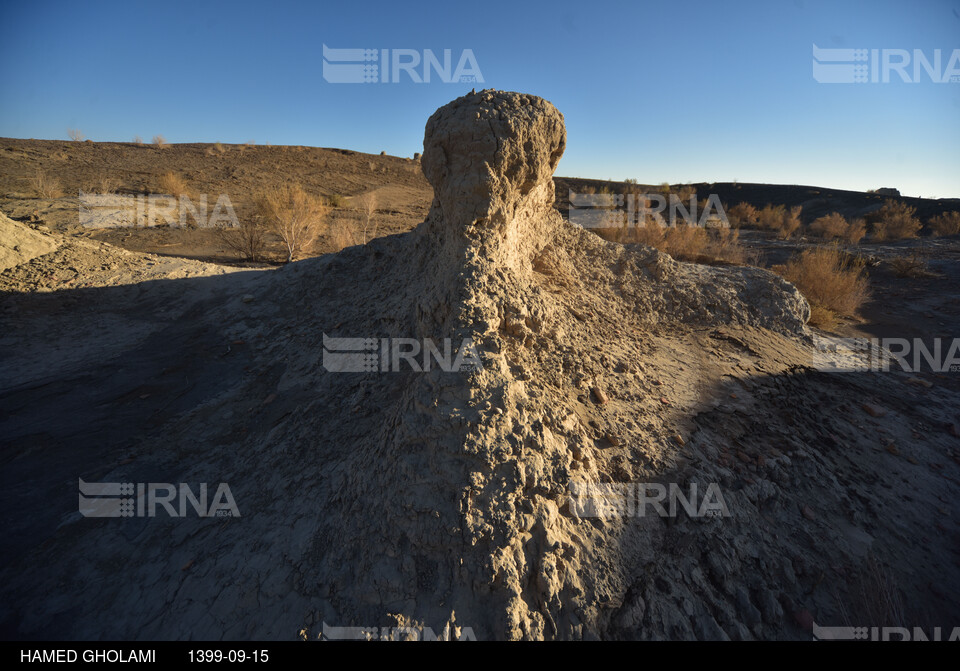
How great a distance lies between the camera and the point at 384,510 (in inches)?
76.0

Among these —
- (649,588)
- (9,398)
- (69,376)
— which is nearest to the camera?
(649,588)

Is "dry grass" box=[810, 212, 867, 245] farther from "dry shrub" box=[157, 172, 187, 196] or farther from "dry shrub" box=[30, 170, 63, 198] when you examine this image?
"dry shrub" box=[30, 170, 63, 198]

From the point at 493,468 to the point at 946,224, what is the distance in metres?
23.6

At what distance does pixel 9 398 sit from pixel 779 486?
693 centimetres

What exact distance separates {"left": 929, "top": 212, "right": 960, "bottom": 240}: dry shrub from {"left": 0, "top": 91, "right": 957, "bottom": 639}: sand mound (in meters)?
19.3

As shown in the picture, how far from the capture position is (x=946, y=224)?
49.9ft

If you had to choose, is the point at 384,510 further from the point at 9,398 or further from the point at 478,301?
the point at 9,398

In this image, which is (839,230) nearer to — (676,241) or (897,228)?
(897,228)

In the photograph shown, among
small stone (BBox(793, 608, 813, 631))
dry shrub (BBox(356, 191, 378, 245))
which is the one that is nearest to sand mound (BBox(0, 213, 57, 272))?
dry shrub (BBox(356, 191, 378, 245))

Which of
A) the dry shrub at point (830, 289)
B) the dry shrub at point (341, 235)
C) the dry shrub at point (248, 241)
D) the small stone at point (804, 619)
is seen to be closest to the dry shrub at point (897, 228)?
the dry shrub at point (830, 289)

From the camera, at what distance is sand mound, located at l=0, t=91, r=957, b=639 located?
1.79m

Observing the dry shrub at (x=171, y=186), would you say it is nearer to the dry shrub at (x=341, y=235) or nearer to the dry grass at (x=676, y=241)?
the dry shrub at (x=341, y=235)
